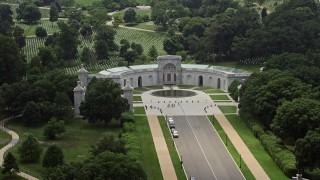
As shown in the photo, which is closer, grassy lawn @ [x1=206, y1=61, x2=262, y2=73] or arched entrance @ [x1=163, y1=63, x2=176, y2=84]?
arched entrance @ [x1=163, y1=63, x2=176, y2=84]

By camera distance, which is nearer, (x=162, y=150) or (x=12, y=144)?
(x=162, y=150)

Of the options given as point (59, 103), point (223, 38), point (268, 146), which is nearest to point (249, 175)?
point (268, 146)

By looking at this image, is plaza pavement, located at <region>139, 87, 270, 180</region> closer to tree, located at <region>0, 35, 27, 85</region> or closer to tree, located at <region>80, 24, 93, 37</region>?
tree, located at <region>0, 35, 27, 85</region>

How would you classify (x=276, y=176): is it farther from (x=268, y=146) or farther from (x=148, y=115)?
(x=148, y=115)

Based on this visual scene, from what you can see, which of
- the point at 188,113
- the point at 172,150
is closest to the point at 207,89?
the point at 188,113

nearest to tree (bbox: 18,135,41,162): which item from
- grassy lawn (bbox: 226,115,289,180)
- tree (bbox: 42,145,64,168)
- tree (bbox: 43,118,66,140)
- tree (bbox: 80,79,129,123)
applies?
tree (bbox: 42,145,64,168)

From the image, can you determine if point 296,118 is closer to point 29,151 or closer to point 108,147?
point 108,147
